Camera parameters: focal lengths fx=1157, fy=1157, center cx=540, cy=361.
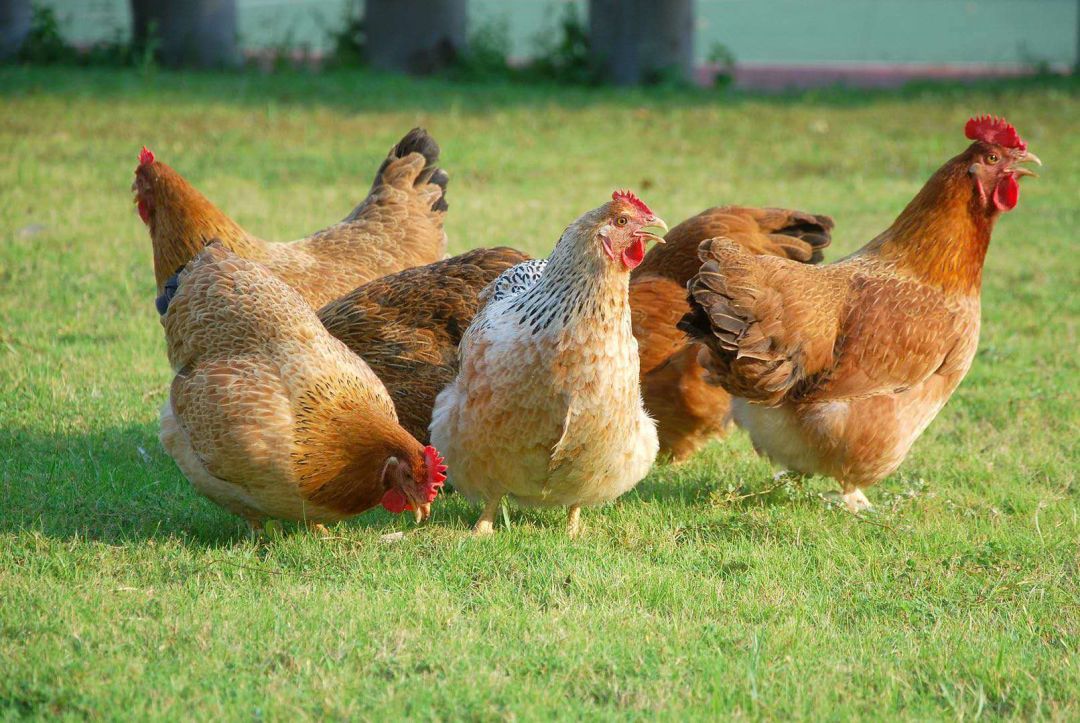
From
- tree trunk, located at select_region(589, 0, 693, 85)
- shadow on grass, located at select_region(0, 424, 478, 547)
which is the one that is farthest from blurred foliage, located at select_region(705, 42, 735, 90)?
shadow on grass, located at select_region(0, 424, 478, 547)

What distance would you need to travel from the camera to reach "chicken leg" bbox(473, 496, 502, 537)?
Result: 16.4 ft

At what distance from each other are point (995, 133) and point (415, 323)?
2938 mm

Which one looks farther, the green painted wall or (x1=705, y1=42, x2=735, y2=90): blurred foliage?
the green painted wall

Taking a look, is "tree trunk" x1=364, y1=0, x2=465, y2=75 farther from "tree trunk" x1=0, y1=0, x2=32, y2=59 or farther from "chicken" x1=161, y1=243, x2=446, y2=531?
"chicken" x1=161, y1=243, x2=446, y2=531

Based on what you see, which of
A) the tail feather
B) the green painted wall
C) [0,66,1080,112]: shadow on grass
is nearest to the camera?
the tail feather

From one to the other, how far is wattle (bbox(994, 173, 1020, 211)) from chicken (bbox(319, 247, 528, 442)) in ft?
7.77

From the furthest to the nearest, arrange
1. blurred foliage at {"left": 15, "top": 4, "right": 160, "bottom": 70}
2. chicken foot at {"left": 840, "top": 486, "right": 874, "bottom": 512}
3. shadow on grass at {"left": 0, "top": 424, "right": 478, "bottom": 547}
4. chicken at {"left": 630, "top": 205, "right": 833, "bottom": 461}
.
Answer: blurred foliage at {"left": 15, "top": 4, "right": 160, "bottom": 70}, chicken at {"left": 630, "top": 205, "right": 833, "bottom": 461}, chicken foot at {"left": 840, "top": 486, "right": 874, "bottom": 512}, shadow on grass at {"left": 0, "top": 424, "right": 478, "bottom": 547}

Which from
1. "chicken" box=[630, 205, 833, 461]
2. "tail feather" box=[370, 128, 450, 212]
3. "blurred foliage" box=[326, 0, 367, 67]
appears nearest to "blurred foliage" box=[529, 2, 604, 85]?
"blurred foliage" box=[326, 0, 367, 67]

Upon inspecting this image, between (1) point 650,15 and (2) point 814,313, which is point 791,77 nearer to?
(1) point 650,15

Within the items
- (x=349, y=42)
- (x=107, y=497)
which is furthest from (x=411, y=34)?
(x=107, y=497)

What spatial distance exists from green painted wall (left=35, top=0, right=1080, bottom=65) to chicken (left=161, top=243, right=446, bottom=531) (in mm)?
14783

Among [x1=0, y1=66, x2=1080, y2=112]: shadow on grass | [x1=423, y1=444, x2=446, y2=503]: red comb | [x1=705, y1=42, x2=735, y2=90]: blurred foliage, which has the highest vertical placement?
[x1=705, y1=42, x2=735, y2=90]: blurred foliage

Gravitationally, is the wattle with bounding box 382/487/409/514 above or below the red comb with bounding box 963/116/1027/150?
below

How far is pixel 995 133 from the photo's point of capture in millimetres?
5527
